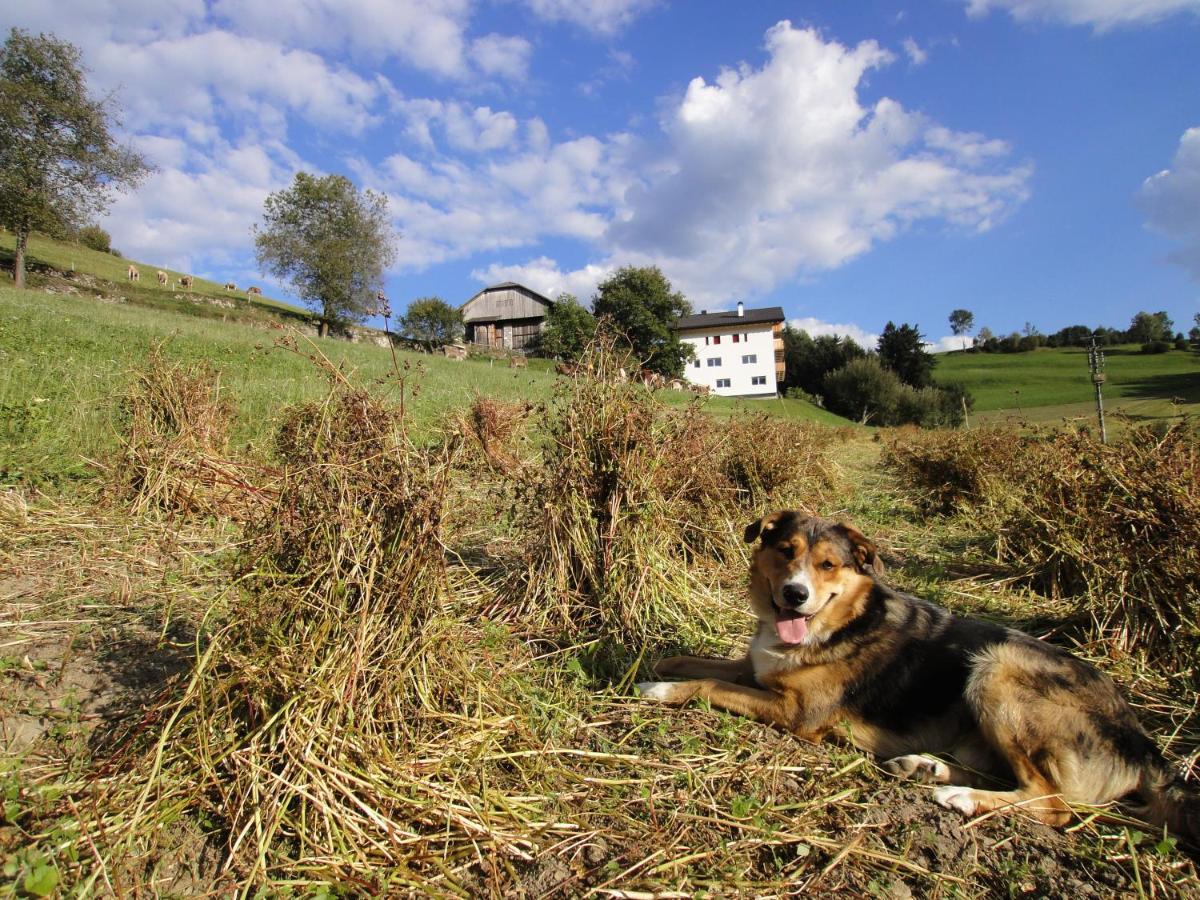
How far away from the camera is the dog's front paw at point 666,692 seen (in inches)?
141

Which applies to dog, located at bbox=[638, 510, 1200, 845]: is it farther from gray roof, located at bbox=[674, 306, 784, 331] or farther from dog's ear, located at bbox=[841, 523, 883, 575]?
gray roof, located at bbox=[674, 306, 784, 331]

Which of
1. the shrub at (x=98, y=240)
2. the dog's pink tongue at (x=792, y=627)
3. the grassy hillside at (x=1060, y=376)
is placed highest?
the shrub at (x=98, y=240)

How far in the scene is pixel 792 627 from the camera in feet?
11.4

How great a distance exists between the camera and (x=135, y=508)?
6230 mm

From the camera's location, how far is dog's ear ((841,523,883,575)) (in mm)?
3652

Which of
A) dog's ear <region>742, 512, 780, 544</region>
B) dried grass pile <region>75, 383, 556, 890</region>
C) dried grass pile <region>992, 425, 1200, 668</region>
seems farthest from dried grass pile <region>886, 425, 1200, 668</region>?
dried grass pile <region>75, 383, 556, 890</region>

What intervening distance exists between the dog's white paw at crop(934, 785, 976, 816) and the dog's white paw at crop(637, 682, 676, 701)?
1442 mm

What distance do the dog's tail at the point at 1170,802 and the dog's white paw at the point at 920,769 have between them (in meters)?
0.81

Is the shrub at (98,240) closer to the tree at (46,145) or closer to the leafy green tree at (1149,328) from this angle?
the tree at (46,145)

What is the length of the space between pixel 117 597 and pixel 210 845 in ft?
9.90

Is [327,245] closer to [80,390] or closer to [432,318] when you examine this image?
[432,318]

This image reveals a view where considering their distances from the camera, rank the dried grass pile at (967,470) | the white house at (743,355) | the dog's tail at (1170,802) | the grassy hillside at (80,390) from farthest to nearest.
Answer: the white house at (743,355)
the dried grass pile at (967,470)
the grassy hillside at (80,390)
the dog's tail at (1170,802)

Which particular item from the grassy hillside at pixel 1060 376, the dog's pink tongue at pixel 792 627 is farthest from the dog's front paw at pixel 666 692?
the grassy hillside at pixel 1060 376

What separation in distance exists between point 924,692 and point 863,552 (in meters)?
0.84
